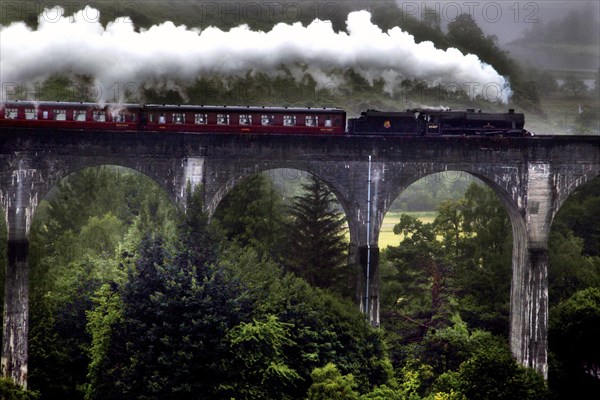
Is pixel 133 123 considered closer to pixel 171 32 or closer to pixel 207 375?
pixel 171 32

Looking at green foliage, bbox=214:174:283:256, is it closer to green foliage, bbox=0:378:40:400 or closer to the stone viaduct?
the stone viaduct

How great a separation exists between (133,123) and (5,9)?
57.7 metres

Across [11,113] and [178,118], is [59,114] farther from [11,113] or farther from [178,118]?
[178,118]

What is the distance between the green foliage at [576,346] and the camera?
50469 mm

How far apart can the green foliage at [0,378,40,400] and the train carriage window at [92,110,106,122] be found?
504 inches

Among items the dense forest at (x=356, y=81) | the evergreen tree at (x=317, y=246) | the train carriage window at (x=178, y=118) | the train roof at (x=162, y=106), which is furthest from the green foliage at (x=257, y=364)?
Result: the dense forest at (x=356, y=81)

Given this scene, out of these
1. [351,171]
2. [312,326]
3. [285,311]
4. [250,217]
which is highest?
[351,171]

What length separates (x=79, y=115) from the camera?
46844 millimetres

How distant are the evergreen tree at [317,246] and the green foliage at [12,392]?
1631 centimetres

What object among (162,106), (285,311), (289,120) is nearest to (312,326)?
(285,311)

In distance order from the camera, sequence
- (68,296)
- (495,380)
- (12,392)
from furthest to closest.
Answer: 1. (68,296)
2. (495,380)
3. (12,392)

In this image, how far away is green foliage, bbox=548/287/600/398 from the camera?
50.5 meters

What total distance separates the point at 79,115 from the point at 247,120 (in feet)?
26.4

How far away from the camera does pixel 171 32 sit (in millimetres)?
52219
